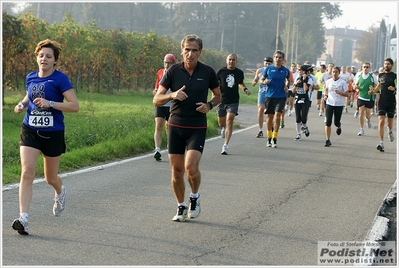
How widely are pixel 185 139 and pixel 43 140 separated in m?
1.51

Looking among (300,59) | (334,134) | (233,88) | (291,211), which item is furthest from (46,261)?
(300,59)

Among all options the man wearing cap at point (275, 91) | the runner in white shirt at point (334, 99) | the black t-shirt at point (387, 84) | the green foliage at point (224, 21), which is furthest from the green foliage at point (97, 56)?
the green foliage at point (224, 21)

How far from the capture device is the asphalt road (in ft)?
21.7

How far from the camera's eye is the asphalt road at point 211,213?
6.63 meters

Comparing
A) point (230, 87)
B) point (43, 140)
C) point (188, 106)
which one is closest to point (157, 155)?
point (230, 87)

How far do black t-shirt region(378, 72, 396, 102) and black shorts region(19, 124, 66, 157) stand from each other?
10.5 meters

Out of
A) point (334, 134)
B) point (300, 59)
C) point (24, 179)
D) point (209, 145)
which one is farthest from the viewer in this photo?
point (300, 59)

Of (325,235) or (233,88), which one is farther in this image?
(233,88)

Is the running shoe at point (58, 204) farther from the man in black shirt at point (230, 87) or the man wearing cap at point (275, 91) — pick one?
the man wearing cap at point (275, 91)

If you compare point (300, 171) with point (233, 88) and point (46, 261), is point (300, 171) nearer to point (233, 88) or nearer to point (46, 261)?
point (233, 88)

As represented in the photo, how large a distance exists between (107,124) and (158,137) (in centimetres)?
523

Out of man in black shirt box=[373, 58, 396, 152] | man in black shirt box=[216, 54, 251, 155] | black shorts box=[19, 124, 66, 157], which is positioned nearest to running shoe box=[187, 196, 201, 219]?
black shorts box=[19, 124, 66, 157]

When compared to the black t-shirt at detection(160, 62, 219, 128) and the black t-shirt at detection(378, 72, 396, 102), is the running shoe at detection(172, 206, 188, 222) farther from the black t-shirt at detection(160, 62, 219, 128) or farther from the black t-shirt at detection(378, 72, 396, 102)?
the black t-shirt at detection(378, 72, 396, 102)

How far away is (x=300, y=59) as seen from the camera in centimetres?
11150
